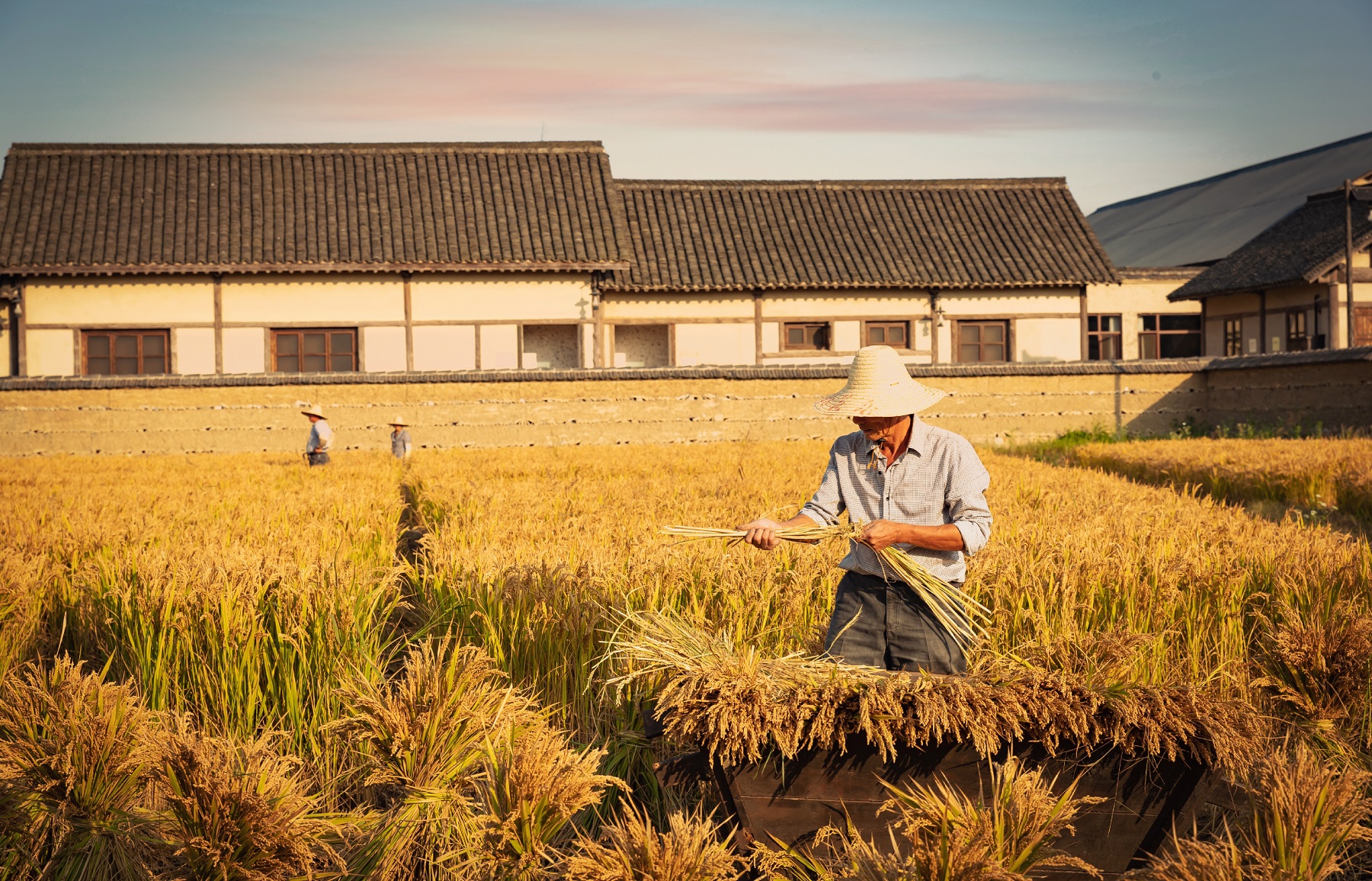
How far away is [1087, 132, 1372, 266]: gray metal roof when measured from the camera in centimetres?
3634

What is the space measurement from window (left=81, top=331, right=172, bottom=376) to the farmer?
1908 cm

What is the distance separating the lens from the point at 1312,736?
12.6 feet

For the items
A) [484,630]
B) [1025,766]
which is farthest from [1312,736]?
[484,630]

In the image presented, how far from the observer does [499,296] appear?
20703mm

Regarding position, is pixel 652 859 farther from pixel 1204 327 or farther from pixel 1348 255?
pixel 1204 327

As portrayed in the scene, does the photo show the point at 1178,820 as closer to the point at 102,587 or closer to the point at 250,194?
the point at 102,587

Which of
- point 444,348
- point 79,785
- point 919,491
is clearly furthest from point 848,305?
point 79,785

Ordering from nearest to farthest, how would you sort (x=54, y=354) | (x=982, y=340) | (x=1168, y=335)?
(x=54, y=354) < (x=982, y=340) < (x=1168, y=335)

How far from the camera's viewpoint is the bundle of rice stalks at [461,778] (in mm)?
2916

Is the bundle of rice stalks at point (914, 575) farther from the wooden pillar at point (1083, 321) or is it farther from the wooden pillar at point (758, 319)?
the wooden pillar at point (1083, 321)

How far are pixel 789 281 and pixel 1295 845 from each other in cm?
A: 1933

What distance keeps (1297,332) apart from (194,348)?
76.3ft

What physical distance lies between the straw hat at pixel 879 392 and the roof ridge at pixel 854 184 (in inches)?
833

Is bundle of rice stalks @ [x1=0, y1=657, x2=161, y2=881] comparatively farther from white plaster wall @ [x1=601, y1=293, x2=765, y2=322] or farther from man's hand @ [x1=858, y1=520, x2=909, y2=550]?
white plaster wall @ [x1=601, y1=293, x2=765, y2=322]
